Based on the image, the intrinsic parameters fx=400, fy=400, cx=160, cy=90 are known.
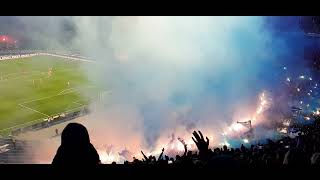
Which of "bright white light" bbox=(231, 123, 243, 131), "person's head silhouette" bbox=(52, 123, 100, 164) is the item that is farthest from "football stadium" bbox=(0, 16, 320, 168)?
"person's head silhouette" bbox=(52, 123, 100, 164)

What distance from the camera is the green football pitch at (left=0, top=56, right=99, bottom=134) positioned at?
1637 centimetres

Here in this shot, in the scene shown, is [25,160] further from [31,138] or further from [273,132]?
[273,132]

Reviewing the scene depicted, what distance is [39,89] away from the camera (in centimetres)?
1923

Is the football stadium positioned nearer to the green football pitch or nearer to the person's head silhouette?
the green football pitch

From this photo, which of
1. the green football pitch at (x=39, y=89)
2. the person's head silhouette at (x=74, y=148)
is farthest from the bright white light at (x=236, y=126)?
the person's head silhouette at (x=74, y=148)

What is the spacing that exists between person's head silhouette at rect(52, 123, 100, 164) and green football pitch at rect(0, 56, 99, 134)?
42.3ft

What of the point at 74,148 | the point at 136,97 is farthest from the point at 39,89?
the point at 74,148

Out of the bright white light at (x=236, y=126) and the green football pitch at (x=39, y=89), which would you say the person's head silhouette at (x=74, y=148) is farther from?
the bright white light at (x=236, y=126)

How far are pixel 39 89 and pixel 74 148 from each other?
57.6ft

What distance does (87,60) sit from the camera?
17.5 meters

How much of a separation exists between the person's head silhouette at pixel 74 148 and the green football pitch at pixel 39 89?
508 inches
